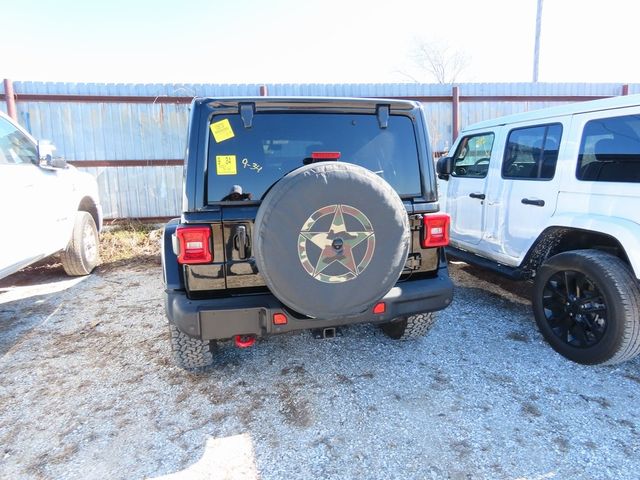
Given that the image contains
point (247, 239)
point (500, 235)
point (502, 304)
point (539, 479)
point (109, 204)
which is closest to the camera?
point (539, 479)

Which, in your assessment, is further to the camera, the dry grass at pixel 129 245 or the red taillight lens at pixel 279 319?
the dry grass at pixel 129 245

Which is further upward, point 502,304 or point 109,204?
point 109,204

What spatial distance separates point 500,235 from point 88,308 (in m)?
4.35

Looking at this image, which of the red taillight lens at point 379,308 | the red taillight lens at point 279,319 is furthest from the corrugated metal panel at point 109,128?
the red taillight lens at point 379,308

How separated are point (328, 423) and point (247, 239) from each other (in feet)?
3.92

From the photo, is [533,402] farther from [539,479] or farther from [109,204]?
[109,204]

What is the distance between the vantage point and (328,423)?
2486mm

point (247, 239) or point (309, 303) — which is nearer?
point (309, 303)

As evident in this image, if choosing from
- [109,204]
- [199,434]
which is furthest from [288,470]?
[109,204]

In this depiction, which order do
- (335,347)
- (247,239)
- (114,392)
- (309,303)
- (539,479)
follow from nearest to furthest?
(539,479) → (309,303) → (247,239) → (114,392) → (335,347)

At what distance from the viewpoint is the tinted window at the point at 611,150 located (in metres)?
2.83

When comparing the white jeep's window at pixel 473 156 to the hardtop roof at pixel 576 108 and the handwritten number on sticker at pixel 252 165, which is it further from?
the handwritten number on sticker at pixel 252 165

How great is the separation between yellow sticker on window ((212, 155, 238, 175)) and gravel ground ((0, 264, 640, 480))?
1472mm

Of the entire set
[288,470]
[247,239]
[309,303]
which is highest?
[247,239]
